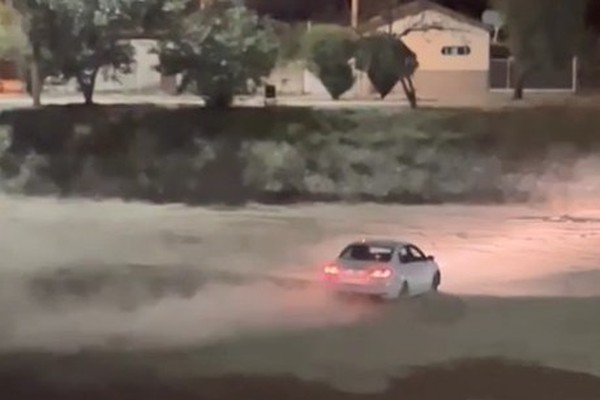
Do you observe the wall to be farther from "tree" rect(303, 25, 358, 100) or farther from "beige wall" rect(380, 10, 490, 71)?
"beige wall" rect(380, 10, 490, 71)

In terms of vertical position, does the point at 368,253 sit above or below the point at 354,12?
below

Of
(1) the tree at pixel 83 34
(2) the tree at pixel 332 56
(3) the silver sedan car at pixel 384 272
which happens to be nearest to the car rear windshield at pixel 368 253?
(3) the silver sedan car at pixel 384 272

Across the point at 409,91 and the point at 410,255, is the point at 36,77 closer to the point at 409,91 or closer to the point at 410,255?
the point at 409,91

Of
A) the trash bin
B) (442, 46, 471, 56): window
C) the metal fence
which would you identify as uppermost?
(442, 46, 471, 56): window

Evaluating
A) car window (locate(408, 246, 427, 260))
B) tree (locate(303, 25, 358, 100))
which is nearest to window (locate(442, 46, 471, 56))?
tree (locate(303, 25, 358, 100))

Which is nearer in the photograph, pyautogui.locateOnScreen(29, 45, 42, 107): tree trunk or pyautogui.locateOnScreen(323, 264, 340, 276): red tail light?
pyautogui.locateOnScreen(323, 264, 340, 276): red tail light

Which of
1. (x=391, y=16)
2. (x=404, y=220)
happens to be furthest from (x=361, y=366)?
(x=391, y=16)

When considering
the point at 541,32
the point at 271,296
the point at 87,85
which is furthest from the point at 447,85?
the point at 87,85
